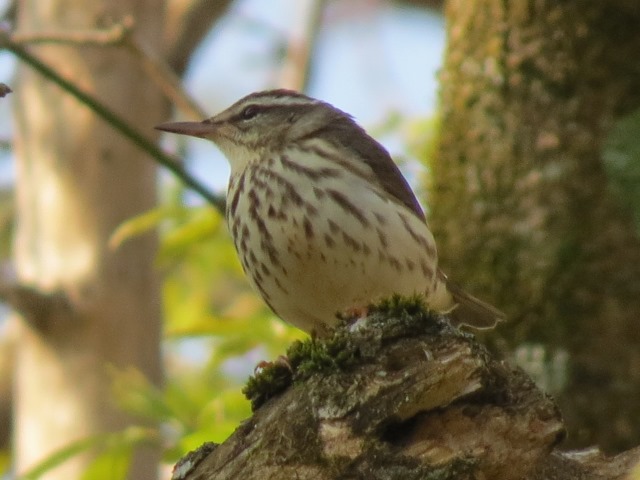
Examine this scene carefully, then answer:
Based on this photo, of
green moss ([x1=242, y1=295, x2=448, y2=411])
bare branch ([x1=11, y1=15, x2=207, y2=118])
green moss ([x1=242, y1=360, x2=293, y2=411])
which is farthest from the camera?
bare branch ([x1=11, y1=15, x2=207, y2=118])

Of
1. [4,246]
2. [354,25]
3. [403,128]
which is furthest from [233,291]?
[403,128]

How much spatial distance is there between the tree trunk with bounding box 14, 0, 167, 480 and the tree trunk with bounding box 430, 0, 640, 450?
168cm

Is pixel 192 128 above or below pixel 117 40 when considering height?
below

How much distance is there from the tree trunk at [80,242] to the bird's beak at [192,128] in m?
0.84

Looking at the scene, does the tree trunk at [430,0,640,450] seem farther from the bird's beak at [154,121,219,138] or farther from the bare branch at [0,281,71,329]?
the bare branch at [0,281,71,329]

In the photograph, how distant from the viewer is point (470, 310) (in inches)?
202

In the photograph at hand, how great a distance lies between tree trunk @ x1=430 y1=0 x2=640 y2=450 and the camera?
5168mm

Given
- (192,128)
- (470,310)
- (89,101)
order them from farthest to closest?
(192,128), (470,310), (89,101)

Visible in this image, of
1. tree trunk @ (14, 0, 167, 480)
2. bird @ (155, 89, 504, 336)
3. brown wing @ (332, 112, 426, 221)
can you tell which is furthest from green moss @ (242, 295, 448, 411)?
tree trunk @ (14, 0, 167, 480)

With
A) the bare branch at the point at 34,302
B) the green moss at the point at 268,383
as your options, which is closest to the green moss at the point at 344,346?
the green moss at the point at 268,383

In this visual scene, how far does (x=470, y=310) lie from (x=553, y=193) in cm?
73

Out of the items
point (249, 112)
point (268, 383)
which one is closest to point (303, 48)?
point (249, 112)

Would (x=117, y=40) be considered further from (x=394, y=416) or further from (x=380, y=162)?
(x=394, y=416)

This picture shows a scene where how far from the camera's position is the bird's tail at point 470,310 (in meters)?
5.03
